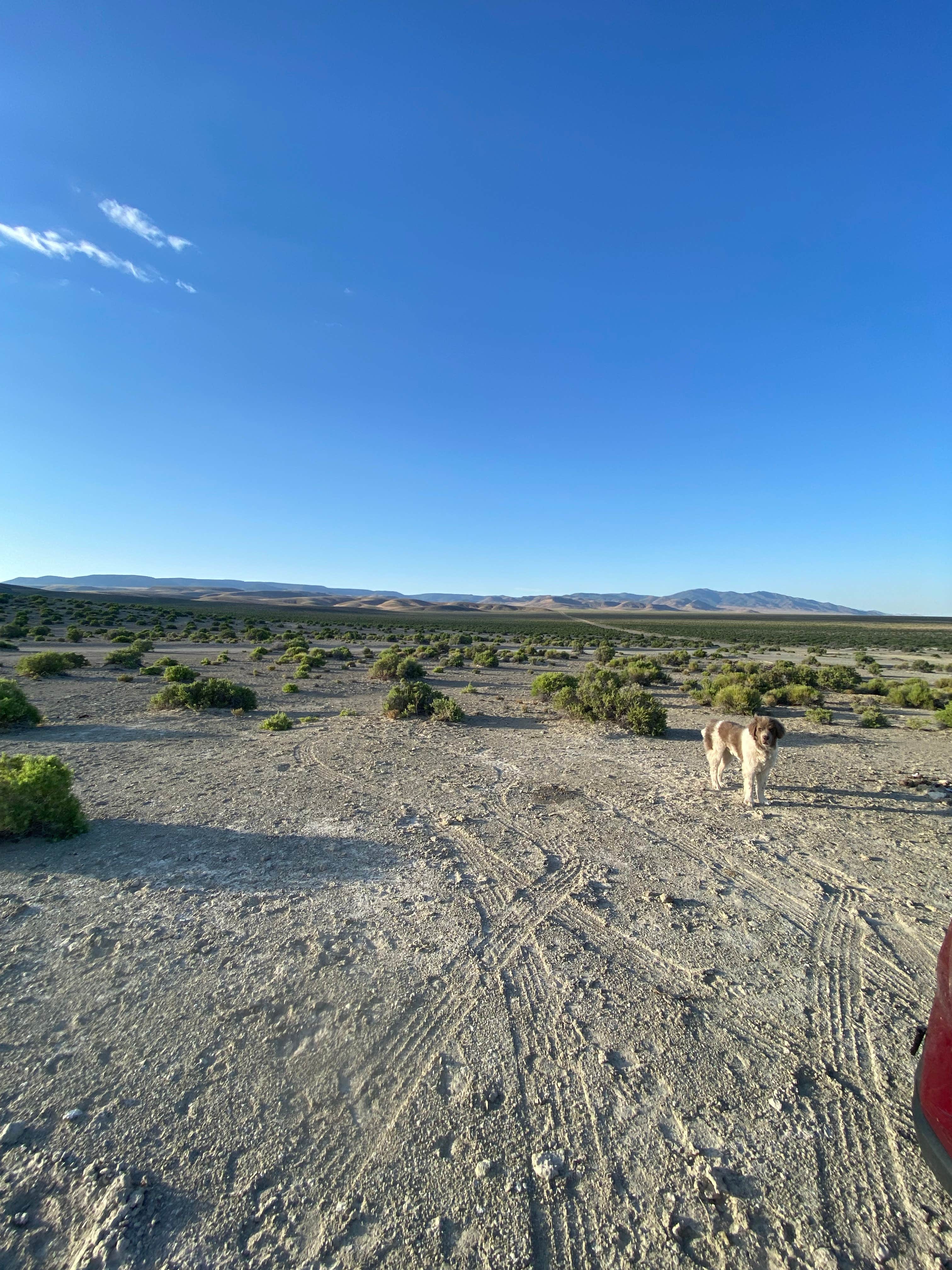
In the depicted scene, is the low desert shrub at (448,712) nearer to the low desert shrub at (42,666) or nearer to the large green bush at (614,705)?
the large green bush at (614,705)

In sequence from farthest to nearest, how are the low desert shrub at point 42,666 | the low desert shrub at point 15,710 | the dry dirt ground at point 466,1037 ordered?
the low desert shrub at point 42,666 < the low desert shrub at point 15,710 < the dry dirt ground at point 466,1037

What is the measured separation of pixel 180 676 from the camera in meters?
16.4

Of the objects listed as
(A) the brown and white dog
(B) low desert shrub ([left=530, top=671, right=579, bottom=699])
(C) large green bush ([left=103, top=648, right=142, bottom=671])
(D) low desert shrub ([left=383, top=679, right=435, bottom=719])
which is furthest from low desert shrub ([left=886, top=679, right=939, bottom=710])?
(C) large green bush ([left=103, top=648, right=142, bottom=671])

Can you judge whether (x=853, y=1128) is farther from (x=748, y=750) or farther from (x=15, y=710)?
(x=15, y=710)

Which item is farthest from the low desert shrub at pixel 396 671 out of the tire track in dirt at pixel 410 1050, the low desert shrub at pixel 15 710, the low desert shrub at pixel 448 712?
the tire track in dirt at pixel 410 1050

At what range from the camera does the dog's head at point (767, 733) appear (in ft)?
23.4

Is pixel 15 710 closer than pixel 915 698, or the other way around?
pixel 15 710

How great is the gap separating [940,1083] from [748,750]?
547 cm

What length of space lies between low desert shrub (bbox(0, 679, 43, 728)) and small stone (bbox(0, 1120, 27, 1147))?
11.2 metres

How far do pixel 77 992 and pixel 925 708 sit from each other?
67.1ft

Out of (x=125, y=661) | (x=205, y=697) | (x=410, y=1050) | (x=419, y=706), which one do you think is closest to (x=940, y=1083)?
(x=410, y=1050)

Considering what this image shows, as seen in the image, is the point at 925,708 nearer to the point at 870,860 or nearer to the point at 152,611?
the point at 870,860

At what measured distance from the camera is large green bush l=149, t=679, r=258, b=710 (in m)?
13.7

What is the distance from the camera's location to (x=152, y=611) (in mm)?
66875
